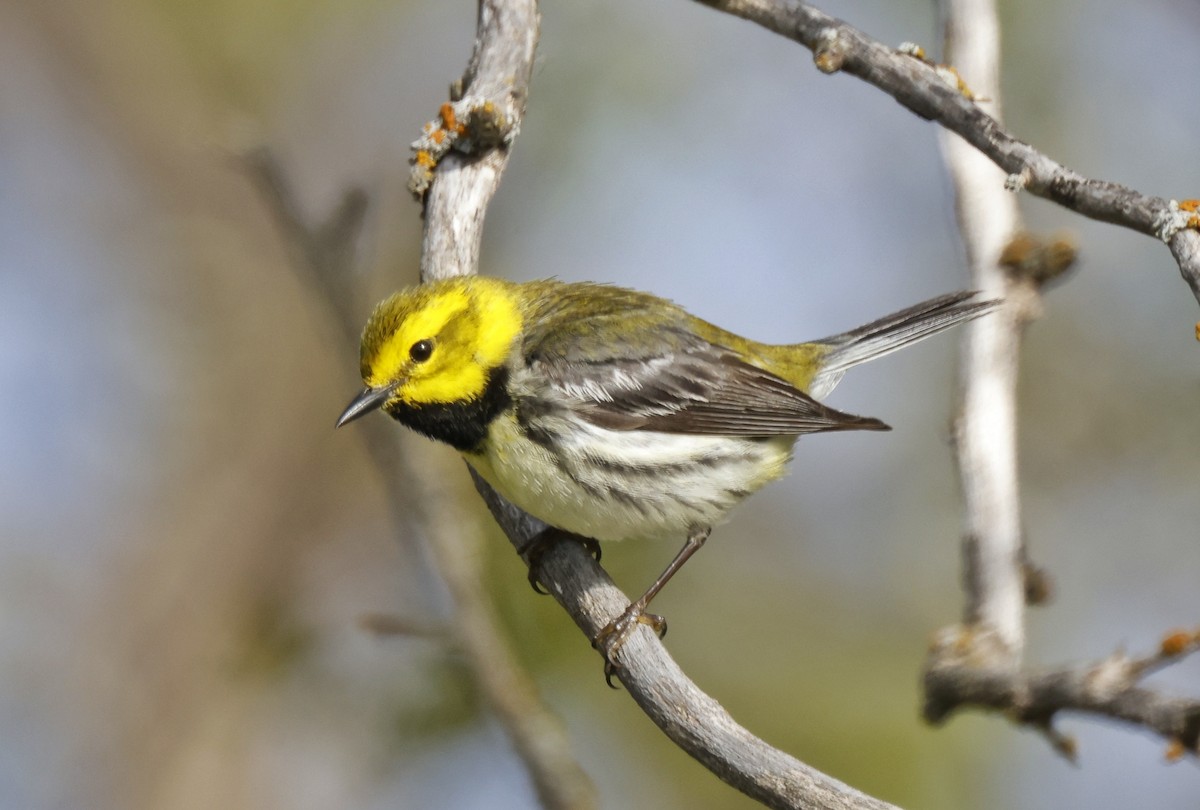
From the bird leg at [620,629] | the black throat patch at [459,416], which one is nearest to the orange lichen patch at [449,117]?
the black throat patch at [459,416]

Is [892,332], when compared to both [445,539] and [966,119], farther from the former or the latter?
[445,539]

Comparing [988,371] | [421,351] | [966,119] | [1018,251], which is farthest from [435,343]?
[1018,251]

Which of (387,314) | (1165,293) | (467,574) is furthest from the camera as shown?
(1165,293)

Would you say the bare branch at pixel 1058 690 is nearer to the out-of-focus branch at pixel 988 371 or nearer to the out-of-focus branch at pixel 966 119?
the out-of-focus branch at pixel 988 371

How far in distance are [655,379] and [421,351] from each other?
941 millimetres

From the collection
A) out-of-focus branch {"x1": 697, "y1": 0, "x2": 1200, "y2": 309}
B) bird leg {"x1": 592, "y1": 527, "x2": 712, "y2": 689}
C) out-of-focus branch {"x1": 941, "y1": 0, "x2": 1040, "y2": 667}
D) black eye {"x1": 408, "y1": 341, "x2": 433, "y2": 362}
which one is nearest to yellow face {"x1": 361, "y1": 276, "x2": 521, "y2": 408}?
black eye {"x1": 408, "y1": 341, "x2": 433, "y2": 362}

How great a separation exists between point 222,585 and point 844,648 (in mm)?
3973

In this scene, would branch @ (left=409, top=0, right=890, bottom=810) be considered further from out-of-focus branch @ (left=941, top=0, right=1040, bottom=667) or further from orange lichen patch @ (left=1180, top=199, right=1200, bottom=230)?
orange lichen patch @ (left=1180, top=199, right=1200, bottom=230)

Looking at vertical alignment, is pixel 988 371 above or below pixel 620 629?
above

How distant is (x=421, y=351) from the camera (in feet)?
14.2

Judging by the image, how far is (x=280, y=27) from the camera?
336 inches

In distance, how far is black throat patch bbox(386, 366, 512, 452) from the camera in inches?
169

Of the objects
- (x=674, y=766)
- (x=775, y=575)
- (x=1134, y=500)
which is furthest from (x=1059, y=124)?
(x=674, y=766)

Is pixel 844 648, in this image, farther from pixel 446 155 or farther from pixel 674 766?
pixel 446 155
